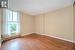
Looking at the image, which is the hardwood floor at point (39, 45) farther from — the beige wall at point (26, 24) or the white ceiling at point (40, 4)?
the beige wall at point (26, 24)

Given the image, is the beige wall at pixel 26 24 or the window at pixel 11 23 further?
the beige wall at pixel 26 24

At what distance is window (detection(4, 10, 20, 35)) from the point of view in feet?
15.7

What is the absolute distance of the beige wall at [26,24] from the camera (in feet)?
19.8

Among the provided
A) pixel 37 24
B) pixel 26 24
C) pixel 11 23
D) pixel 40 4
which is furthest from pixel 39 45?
pixel 37 24

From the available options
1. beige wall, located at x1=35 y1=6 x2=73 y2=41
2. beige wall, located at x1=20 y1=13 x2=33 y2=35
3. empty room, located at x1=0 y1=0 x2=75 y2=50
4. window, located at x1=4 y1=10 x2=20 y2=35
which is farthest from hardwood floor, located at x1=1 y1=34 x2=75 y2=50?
Result: beige wall, located at x1=20 y1=13 x2=33 y2=35

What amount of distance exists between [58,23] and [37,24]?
7.43 feet

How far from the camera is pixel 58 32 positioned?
5.10 m

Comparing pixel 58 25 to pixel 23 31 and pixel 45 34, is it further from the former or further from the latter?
pixel 23 31

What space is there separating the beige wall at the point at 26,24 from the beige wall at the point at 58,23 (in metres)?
0.56

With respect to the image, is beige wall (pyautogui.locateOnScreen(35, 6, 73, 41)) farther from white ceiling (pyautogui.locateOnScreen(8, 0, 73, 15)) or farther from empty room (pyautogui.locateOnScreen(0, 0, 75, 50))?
white ceiling (pyautogui.locateOnScreen(8, 0, 73, 15))

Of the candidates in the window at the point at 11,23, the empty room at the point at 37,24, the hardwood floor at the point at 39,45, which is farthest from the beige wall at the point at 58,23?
the window at the point at 11,23

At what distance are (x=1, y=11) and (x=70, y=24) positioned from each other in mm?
3457

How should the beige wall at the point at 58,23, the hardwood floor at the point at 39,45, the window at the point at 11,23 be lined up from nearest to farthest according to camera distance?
1. the hardwood floor at the point at 39,45
2. the beige wall at the point at 58,23
3. the window at the point at 11,23

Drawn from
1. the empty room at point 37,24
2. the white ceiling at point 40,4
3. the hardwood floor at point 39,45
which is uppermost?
the white ceiling at point 40,4
